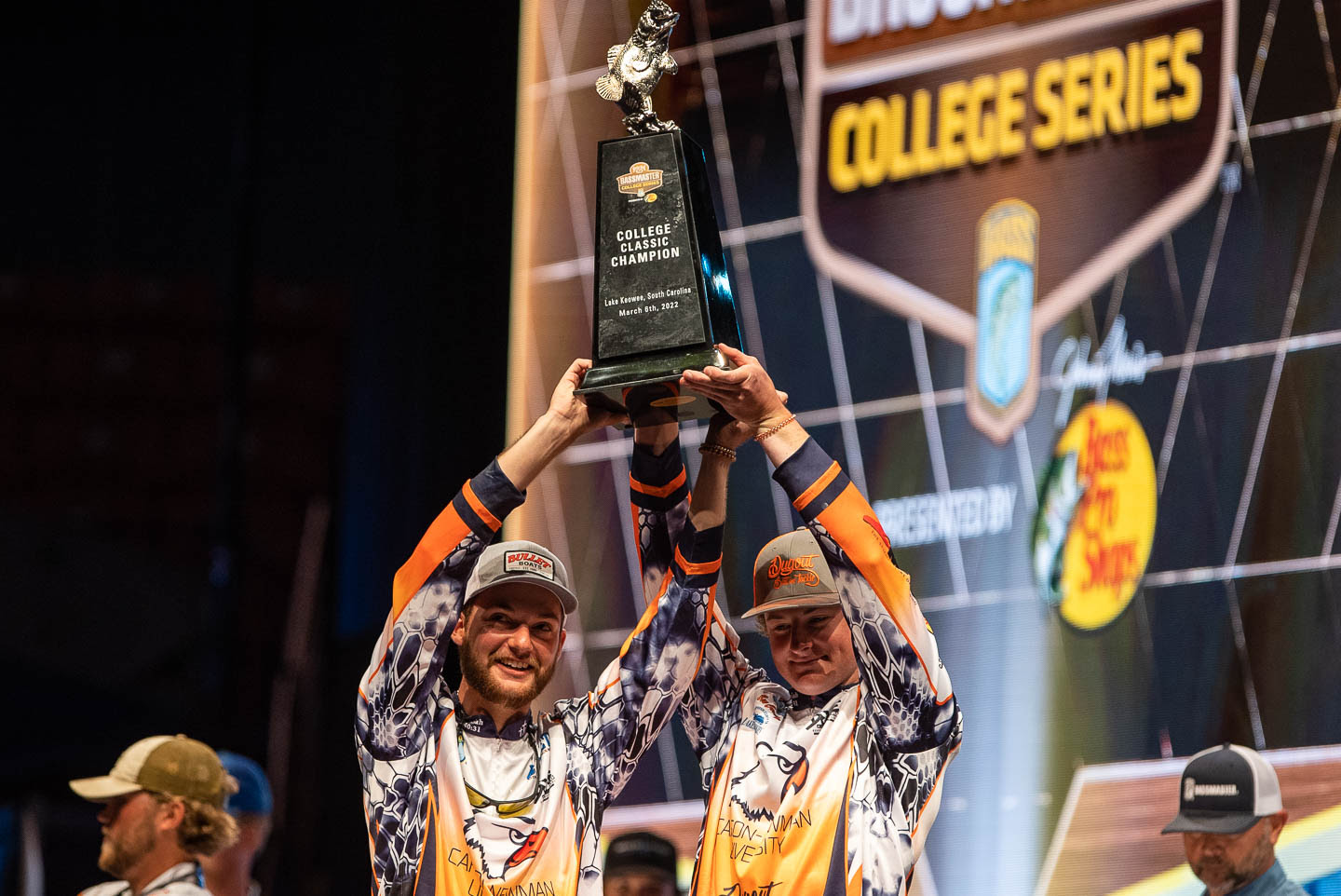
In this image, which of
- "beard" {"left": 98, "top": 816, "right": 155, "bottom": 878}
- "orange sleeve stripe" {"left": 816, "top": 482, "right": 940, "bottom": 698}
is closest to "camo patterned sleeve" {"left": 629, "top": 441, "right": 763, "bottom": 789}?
"orange sleeve stripe" {"left": 816, "top": 482, "right": 940, "bottom": 698}

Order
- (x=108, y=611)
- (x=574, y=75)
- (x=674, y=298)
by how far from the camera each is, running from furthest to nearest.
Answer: (x=108, y=611) → (x=574, y=75) → (x=674, y=298)

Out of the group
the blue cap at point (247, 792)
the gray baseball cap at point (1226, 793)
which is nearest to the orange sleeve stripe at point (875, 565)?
the gray baseball cap at point (1226, 793)

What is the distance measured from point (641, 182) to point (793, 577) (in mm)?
641

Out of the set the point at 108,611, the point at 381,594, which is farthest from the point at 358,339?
the point at 108,611

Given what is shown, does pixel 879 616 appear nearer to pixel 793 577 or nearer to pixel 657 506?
pixel 793 577

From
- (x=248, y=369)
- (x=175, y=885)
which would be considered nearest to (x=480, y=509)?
(x=175, y=885)

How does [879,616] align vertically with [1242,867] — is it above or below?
above

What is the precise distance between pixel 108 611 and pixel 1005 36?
3451 mm

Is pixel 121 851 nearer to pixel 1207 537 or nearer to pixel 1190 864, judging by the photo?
pixel 1190 864

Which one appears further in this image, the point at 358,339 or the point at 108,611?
the point at 108,611

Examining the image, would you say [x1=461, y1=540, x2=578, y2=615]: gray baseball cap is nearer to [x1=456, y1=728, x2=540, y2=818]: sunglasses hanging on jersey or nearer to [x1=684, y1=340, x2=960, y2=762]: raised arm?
[x1=456, y1=728, x2=540, y2=818]: sunglasses hanging on jersey

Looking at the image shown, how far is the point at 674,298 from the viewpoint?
2.32 metres

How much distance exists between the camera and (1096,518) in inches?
122

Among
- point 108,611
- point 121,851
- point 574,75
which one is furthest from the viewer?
point 108,611
